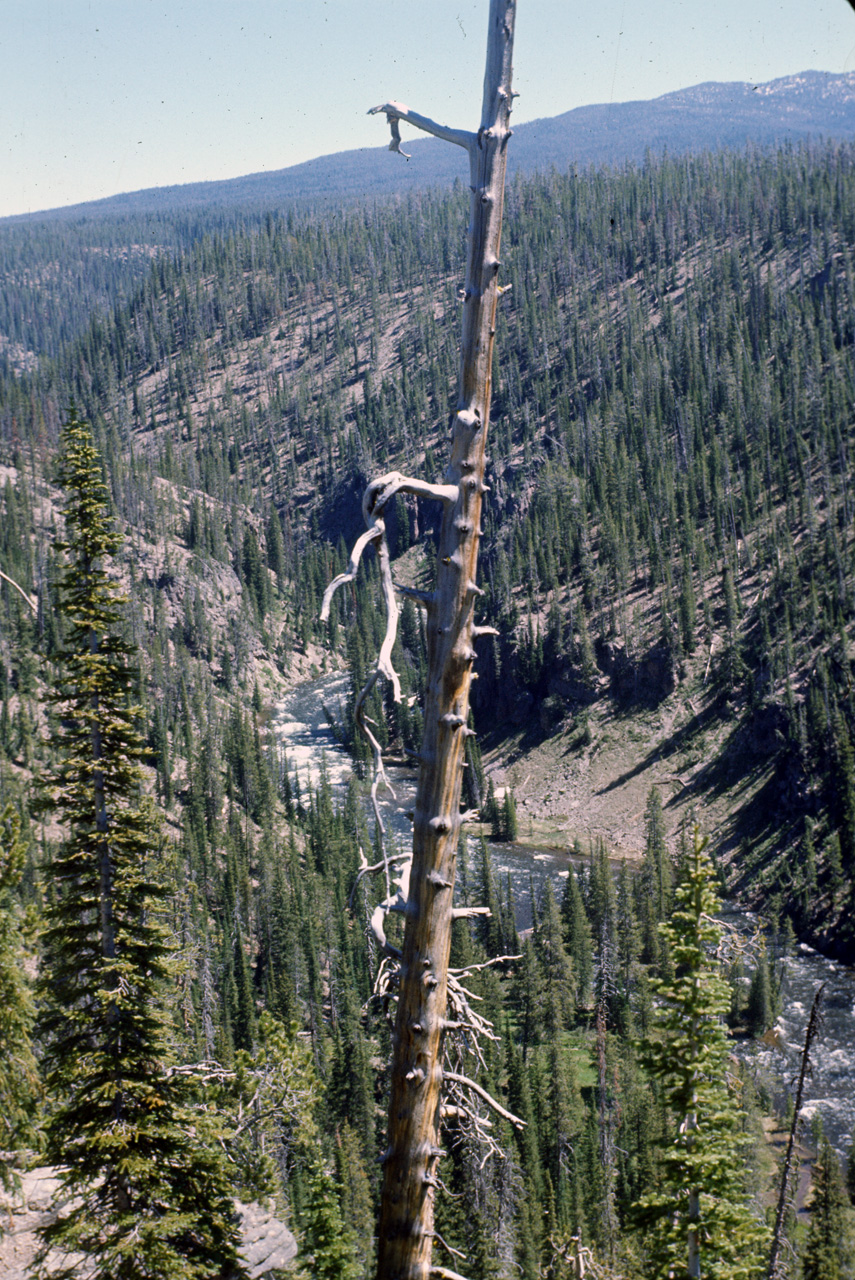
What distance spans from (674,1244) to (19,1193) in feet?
49.2

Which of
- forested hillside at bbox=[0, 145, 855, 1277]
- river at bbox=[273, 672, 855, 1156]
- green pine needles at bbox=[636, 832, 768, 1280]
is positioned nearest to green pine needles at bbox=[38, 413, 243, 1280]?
forested hillside at bbox=[0, 145, 855, 1277]

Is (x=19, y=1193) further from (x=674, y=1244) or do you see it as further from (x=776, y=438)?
(x=776, y=438)

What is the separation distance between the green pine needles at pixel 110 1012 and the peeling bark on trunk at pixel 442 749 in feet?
35.6

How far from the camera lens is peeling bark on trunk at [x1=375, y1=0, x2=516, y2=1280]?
7.09 meters

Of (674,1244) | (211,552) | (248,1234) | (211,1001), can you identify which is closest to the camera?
(674,1244)

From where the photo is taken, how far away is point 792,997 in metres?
75.8

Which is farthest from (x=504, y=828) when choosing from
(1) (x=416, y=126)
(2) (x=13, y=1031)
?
(1) (x=416, y=126)

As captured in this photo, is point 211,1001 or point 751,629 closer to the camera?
point 211,1001

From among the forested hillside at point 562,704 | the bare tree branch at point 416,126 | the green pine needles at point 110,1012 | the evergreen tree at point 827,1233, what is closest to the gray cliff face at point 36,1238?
the forested hillside at point 562,704

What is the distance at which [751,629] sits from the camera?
122 metres

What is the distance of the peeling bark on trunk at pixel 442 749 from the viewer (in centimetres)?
709

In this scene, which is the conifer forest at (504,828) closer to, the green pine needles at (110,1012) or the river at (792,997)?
the green pine needles at (110,1012)

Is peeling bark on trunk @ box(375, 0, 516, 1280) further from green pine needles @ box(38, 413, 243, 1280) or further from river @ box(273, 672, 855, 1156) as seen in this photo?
river @ box(273, 672, 855, 1156)

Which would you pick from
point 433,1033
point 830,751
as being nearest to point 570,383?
point 830,751
